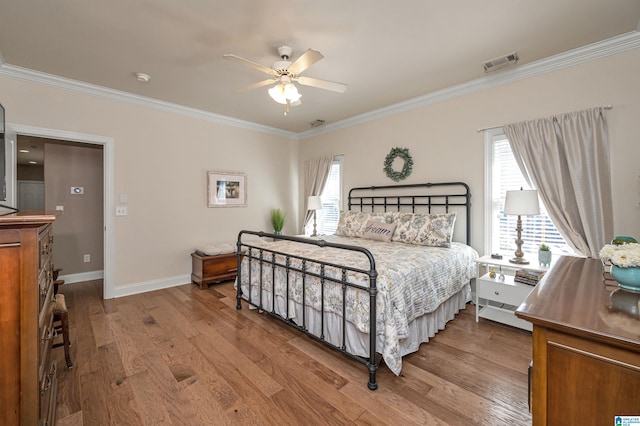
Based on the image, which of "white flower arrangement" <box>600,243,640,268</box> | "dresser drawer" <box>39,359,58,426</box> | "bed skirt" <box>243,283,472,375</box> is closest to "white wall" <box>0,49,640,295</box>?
"bed skirt" <box>243,283,472,375</box>

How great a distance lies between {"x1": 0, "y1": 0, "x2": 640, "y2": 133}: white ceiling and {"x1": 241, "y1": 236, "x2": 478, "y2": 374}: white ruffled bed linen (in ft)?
6.69

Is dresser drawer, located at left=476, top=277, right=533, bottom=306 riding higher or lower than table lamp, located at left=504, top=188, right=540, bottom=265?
lower

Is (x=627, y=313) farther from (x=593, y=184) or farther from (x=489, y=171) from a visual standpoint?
(x=489, y=171)

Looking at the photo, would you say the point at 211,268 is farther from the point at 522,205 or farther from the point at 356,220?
the point at 522,205

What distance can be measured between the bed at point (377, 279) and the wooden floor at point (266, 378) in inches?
6.4

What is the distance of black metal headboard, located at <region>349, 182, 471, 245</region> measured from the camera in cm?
361

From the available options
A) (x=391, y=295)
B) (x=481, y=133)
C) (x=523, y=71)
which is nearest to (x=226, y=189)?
(x=391, y=295)

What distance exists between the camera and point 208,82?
3.44 m

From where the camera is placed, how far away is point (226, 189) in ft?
16.0

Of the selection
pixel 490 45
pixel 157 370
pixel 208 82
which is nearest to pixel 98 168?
pixel 208 82

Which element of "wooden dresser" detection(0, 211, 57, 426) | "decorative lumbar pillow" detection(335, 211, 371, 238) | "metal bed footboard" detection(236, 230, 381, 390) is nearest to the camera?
"wooden dresser" detection(0, 211, 57, 426)

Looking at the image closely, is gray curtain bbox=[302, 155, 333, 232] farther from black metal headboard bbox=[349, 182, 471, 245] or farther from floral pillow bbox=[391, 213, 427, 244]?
floral pillow bbox=[391, 213, 427, 244]

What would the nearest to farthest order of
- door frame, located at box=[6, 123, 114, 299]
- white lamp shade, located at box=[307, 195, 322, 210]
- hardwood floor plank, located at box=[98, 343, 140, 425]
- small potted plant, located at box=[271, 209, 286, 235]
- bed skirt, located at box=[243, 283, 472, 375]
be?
hardwood floor plank, located at box=[98, 343, 140, 425], bed skirt, located at box=[243, 283, 472, 375], door frame, located at box=[6, 123, 114, 299], white lamp shade, located at box=[307, 195, 322, 210], small potted plant, located at box=[271, 209, 286, 235]

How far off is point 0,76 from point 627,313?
540cm
